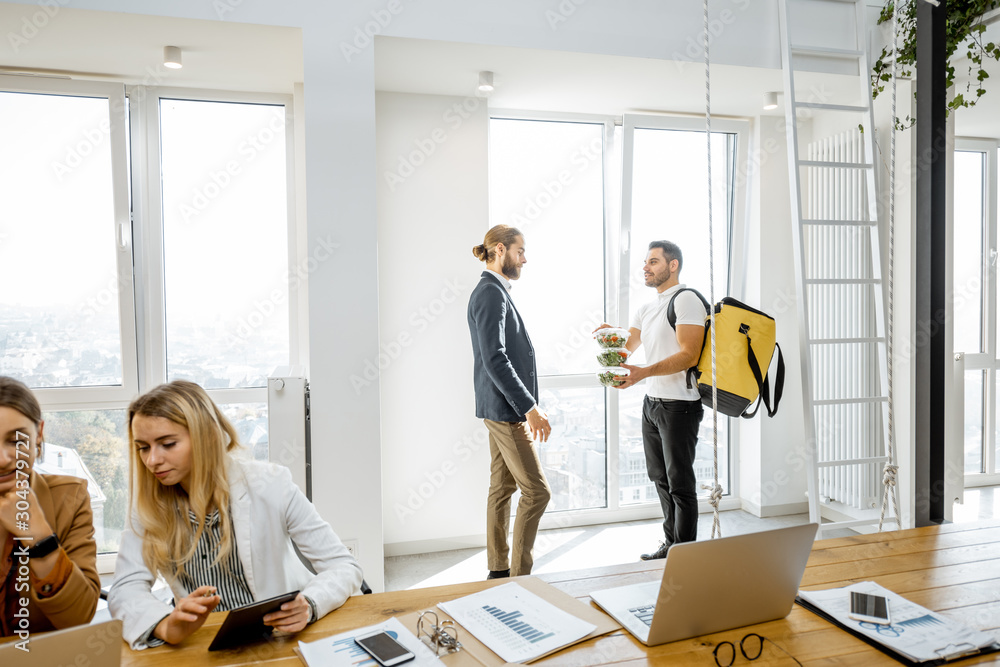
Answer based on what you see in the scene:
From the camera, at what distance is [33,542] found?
51.9 inches

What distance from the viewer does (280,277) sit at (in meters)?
3.43

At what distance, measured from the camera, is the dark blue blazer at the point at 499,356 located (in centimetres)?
284

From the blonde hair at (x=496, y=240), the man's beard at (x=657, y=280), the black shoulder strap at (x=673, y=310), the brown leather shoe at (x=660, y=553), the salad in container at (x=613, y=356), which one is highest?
the blonde hair at (x=496, y=240)

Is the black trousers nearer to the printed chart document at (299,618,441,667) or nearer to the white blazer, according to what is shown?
the white blazer

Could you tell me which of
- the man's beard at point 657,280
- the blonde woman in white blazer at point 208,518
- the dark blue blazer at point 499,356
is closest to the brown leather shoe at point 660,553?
the dark blue blazer at point 499,356

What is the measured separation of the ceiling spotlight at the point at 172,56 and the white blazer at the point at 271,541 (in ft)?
6.84

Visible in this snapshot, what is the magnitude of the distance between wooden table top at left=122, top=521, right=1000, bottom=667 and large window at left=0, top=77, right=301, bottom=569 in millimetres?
2223

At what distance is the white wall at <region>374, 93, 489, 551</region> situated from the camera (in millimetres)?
3441

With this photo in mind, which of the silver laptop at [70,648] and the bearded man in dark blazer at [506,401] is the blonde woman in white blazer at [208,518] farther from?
the bearded man in dark blazer at [506,401]

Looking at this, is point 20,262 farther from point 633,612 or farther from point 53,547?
point 633,612

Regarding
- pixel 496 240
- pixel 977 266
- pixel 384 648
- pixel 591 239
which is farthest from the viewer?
pixel 977 266

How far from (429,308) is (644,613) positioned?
7.73 feet

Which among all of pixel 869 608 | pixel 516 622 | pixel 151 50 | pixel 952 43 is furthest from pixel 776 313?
pixel 151 50

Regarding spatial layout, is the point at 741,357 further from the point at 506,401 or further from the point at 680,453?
the point at 506,401
